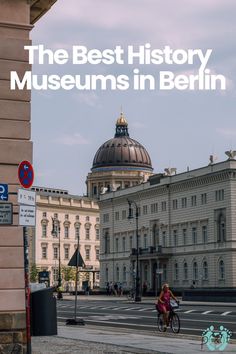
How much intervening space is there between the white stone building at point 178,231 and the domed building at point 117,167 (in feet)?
137

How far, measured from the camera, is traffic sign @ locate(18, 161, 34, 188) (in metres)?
13.8

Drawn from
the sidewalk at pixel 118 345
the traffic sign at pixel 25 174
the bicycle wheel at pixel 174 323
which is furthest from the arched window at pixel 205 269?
the traffic sign at pixel 25 174

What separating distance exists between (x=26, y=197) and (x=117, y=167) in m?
158

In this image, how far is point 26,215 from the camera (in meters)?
13.3

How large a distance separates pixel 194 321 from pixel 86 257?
420 ft

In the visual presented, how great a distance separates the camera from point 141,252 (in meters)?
114

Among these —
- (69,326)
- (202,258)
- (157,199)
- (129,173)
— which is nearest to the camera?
(69,326)

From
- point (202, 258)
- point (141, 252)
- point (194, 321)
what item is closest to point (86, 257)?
point (141, 252)

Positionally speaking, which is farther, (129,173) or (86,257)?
(129,173)

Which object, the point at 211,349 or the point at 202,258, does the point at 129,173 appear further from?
the point at 211,349

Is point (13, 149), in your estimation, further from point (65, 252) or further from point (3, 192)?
point (65, 252)

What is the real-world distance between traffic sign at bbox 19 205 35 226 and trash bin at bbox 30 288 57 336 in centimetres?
238

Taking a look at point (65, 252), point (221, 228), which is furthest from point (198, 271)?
point (65, 252)

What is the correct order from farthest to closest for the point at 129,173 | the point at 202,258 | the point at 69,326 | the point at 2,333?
the point at 129,173 → the point at 202,258 → the point at 69,326 → the point at 2,333
